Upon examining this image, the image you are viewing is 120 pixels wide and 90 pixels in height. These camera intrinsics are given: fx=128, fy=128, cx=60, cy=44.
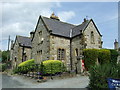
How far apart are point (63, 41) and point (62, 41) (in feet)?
0.78

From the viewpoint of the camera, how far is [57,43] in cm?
2189

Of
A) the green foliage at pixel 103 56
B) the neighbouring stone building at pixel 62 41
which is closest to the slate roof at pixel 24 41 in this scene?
the neighbouring stone building at pixel 62 41

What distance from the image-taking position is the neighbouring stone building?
2130 centimetres

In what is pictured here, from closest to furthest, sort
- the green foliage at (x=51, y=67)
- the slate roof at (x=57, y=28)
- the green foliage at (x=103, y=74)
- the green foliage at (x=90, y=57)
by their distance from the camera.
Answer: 1. the green foliage at (x=103, y=74)
2. the green foliage at (x=51, y=67)
3. the green foliage at (x=90, y=57)
4. the slate roof at (x=57, y=28)

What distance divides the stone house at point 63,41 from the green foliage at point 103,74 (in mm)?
11975

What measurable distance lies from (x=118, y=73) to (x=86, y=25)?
49.4ft

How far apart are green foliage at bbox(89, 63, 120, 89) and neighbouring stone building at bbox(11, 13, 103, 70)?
39.3 ft

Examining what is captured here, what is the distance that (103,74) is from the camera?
28.4 feet

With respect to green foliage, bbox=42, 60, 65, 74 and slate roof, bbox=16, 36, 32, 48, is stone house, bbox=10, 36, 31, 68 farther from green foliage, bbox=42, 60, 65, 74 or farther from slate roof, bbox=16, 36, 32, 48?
green foliage, bbox=42, 60, 65, 74

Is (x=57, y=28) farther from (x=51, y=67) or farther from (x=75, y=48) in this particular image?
(x=51, y=67)

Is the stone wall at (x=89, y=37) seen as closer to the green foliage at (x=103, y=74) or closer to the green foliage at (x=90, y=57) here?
the green foliage at (x=90, y=57)

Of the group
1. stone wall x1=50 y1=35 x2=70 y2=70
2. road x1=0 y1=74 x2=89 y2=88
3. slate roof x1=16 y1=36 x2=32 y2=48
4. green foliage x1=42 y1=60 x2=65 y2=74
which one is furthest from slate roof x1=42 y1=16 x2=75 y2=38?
slate roof x1=16 y1=36 x2=32 y2=48

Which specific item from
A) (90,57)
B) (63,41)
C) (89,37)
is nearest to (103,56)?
(90,57)

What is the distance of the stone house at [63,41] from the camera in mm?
21297
